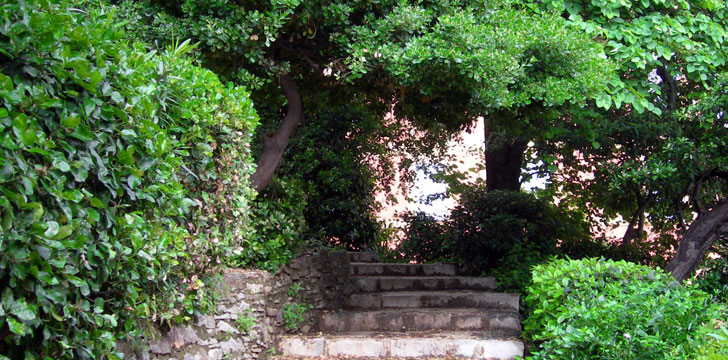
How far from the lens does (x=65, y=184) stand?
2.62 metres

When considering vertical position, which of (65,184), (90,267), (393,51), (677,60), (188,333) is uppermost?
(677,60)

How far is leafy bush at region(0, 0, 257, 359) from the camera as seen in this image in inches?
92.8

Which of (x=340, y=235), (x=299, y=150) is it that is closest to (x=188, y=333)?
(x=299, y=150)

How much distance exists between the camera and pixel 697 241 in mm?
A: 7324

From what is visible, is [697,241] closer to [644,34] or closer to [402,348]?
[644,34]

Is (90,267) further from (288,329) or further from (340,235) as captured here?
(340,235)

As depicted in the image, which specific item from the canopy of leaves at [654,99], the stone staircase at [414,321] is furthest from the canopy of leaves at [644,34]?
the stone staircase at [414,321]

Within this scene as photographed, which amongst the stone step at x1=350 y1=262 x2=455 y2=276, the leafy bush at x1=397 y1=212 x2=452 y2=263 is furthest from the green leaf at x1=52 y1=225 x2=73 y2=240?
the leafy bush at x1=397 y1=212 x2=452 y2=263

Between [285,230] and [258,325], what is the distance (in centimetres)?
153

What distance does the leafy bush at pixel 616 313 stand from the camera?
456 centimetres

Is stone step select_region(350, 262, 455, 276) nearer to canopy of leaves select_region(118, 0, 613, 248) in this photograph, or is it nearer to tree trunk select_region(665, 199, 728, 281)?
canopy of leaves select_region(118, 0, 613, 248)

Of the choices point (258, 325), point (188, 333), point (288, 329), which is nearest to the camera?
point (188, 333)

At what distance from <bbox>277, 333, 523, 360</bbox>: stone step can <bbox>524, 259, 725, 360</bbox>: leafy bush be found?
117 cm

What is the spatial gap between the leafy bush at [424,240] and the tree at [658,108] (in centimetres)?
229
